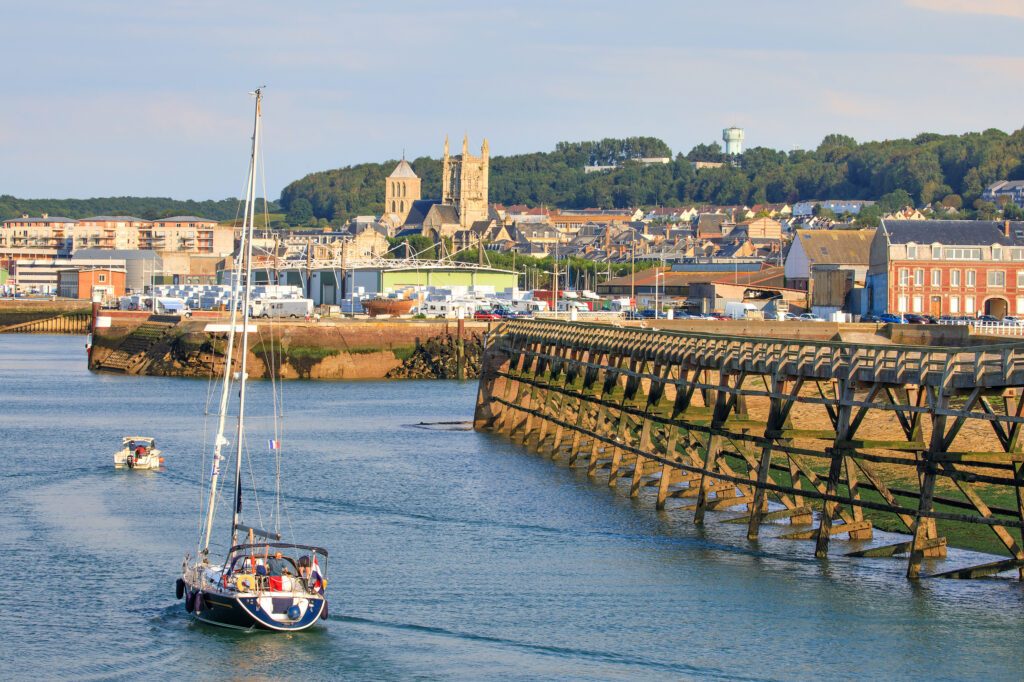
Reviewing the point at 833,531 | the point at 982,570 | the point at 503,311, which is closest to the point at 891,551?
the point at 833,531

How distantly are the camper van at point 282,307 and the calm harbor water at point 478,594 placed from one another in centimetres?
6155

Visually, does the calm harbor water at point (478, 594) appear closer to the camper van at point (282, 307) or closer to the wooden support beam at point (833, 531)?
the wooden support beam at point (833, 531)

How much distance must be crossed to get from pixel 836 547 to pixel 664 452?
8.36 metres

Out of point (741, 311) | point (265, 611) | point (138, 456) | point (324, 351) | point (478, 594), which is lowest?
point (478, 594)

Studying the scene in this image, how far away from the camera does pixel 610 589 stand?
111 feet

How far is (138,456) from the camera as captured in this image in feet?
170

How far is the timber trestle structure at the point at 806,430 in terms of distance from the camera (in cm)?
3189

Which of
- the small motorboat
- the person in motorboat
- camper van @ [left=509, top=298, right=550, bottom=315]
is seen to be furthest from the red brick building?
the person in motorboat

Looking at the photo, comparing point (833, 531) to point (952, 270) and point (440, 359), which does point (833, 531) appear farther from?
point (952, 270)

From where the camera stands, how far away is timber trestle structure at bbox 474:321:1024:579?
31.9 meters

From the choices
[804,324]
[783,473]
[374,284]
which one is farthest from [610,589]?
[374,284]

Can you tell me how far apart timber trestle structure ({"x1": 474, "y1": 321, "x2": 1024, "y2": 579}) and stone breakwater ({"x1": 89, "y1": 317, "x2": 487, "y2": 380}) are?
34.1m

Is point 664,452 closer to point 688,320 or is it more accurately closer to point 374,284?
point 688,320

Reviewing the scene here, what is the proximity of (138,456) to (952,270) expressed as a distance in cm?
6581
